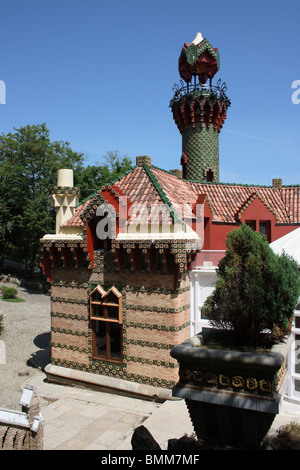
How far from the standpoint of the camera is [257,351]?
17.2 ft

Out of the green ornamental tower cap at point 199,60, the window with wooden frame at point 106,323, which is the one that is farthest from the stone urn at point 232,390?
the green ornamental tower cap at point 199,60

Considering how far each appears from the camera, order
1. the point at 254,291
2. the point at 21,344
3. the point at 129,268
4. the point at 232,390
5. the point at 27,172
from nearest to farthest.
→ the point at 232,390 → the point at 254,291 → the point at 129,268 → the point at 21,344 → the point at 27,172

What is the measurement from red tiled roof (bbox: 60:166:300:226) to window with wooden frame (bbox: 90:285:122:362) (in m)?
2.63

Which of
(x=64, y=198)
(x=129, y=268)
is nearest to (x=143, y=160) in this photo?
(x=64, y=198)

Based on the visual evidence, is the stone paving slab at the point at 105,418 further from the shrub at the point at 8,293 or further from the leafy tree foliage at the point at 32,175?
the leafy tree foliage at the point at 32,175

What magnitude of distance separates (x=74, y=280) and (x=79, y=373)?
10.4 ft

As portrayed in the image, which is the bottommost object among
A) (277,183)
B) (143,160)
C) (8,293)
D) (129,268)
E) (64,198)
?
(8,293)

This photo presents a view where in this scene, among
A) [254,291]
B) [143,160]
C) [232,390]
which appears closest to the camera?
[232,390]

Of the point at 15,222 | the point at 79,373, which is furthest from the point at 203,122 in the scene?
the point at 15,222

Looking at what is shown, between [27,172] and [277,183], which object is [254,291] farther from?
[27,172]

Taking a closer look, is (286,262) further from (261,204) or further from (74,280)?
(261,204)

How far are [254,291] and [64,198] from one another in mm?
9549

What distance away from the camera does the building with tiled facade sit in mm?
11016

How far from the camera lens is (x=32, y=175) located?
120 feet
